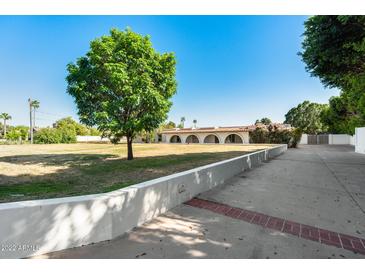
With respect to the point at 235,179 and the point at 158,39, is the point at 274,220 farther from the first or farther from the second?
the point at 158,39

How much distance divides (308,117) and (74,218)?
59.1 meters

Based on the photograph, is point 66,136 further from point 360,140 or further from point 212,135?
point 360,140

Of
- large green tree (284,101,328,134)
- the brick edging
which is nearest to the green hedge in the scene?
the brick edging

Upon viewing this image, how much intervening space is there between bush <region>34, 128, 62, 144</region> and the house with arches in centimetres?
2226

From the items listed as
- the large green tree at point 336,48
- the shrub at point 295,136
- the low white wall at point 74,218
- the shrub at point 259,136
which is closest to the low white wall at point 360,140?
the large green tree at point 336,48

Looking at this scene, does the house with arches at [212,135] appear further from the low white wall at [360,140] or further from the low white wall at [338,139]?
the low white wall at [360,140]

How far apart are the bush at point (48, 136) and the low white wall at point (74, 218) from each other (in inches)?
1758

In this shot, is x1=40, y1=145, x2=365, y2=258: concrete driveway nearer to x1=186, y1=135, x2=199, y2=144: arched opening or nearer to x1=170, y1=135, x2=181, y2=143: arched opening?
x1=186, y1=135, x2=199, y2=144: arched opening

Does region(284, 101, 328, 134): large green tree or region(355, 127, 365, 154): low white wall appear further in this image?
region(284, 101, 328, 134): large green tree

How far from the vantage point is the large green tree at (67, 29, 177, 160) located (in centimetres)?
976

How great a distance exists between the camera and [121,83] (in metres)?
9.45

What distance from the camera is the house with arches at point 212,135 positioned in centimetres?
3747

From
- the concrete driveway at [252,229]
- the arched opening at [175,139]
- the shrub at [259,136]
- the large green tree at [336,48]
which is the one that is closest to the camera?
the concrete driveway at [252,229]

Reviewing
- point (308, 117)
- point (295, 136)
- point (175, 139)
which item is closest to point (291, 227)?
point (295, 136)
